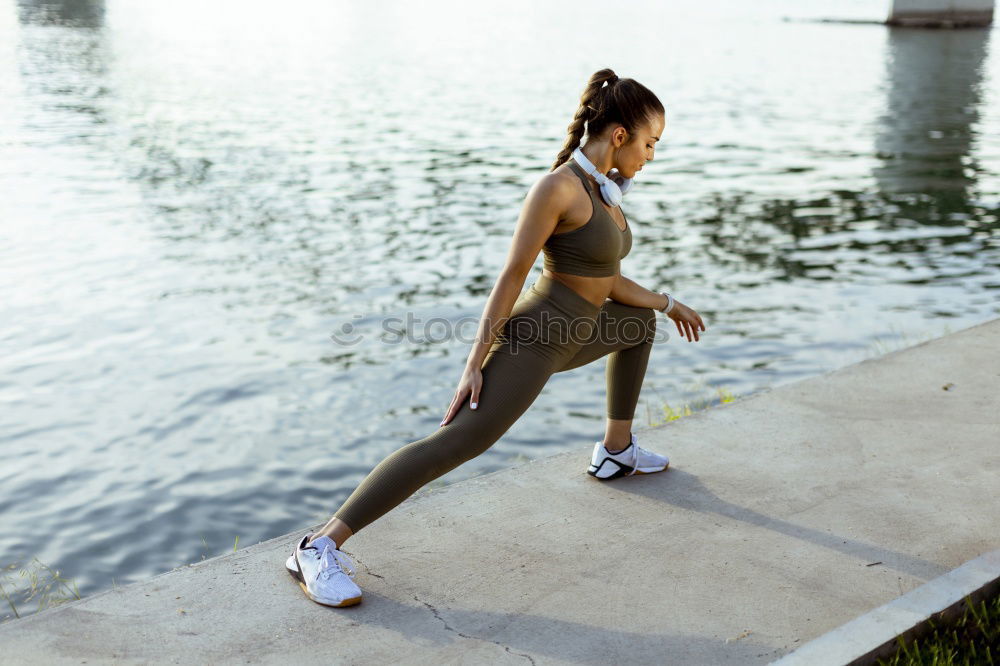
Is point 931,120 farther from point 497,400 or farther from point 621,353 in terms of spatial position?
point 497,400

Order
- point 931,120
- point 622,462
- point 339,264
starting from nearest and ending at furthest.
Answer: point 622,462 → point 339,264 → point 931,120

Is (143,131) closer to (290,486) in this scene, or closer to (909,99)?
(290,486)

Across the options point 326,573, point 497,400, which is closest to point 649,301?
point 497,400

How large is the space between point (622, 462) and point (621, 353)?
519 mm

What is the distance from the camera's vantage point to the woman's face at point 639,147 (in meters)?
4.20

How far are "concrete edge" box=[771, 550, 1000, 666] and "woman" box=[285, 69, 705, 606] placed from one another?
1.39 metres

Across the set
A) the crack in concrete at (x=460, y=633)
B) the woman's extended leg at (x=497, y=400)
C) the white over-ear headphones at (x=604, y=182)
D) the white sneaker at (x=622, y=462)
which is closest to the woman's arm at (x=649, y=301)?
the woman's extended leg at (x=497, y=400)

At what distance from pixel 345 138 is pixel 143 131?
445 centimetres

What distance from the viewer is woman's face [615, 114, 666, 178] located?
4203mm

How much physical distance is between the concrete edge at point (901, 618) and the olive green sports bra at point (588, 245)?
1673mm

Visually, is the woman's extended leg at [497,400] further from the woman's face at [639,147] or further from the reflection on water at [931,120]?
the reflection on water at [931,120]

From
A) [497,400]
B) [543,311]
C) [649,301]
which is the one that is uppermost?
[543,311]

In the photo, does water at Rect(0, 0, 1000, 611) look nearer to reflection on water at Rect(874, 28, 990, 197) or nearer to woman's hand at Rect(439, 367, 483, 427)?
reflection on water at Rect(874, 28, 990, 197)

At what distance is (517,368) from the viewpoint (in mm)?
4102
